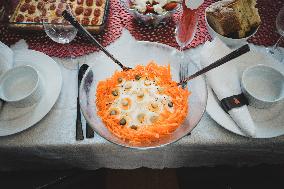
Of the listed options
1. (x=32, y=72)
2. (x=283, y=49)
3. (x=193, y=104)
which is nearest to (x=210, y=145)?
(x=193, y=104)

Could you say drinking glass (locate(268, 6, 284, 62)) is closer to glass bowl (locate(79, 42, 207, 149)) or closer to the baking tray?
glass bowl (locate(79, 42, 207, 149))

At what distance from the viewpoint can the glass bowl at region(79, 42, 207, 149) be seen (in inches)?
37.1

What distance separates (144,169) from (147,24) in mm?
717

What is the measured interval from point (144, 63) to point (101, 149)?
0.35 meters

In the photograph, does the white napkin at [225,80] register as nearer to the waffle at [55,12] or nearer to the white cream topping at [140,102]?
the white cream topping at [140,102]

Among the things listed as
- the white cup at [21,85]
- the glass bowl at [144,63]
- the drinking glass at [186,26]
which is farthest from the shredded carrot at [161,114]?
the white cup at [21,85]

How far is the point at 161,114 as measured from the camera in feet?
3.18

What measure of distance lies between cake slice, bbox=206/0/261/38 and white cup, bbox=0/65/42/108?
28.5 inches

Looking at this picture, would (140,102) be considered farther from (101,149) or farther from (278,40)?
(278,40)

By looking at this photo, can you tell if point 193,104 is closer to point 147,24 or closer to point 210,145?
point 210,145

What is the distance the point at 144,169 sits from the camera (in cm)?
158

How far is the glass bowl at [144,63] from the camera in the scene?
941 millimetres

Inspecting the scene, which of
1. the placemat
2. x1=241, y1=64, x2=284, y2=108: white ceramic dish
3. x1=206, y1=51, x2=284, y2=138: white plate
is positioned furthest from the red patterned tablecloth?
x1=206, y1=51, x2=284, y2=138: white plate

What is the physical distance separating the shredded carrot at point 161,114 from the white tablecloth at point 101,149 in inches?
4.6
